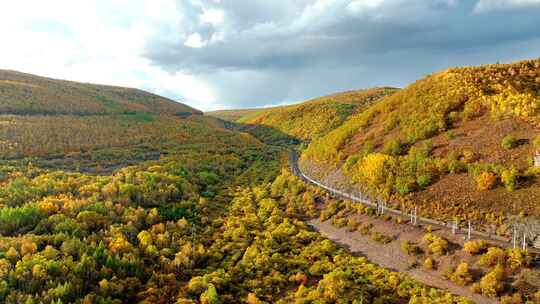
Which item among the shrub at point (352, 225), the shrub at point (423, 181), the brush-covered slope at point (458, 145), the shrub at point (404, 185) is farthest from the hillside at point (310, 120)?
the shrub at point (352, 225)

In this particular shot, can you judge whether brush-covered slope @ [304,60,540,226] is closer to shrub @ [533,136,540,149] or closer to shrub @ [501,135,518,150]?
shrub @ [501,135,518,150]

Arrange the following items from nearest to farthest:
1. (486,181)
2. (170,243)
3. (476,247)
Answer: (476,247) → (486,181) → (170,243)

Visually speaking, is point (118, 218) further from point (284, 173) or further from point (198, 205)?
point (284, 173)

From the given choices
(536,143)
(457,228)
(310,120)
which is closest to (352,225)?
(457,228)

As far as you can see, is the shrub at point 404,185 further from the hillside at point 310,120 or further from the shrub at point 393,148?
the hillside at point 310,120

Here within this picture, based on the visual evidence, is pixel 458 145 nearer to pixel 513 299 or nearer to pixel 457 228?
pixel 457 228

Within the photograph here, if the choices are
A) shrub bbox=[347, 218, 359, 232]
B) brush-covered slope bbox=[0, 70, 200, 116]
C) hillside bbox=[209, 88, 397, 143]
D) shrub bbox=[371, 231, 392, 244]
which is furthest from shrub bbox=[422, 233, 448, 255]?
brush-covered slope bbox=[0, 70, 200, 116]

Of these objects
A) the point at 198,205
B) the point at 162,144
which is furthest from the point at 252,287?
the point at 162,144
